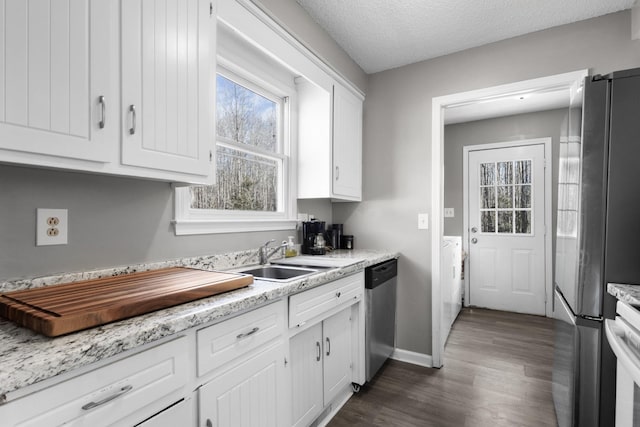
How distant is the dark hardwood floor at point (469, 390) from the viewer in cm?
192

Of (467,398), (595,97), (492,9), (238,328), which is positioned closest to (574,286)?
(595,97)

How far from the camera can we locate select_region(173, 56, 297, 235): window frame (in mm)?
1640

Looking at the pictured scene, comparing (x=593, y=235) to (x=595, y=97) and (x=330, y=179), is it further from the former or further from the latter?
(x=330, y=179)

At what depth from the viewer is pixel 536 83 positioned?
Result: 2.33 m

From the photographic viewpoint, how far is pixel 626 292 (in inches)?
48.3

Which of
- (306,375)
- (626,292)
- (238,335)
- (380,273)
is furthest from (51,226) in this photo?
(626,292)

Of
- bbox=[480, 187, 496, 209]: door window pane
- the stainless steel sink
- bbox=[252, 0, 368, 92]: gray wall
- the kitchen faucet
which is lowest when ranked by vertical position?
the stainless steel sink

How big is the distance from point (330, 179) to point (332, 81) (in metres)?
0.74

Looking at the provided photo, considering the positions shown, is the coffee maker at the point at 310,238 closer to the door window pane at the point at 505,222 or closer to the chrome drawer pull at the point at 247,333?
the chrome drawer pull at the point at 247,333

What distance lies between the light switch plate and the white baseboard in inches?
40.4

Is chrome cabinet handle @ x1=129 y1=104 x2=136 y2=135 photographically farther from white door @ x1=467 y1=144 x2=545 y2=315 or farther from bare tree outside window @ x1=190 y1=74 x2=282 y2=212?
white door @ x1=467 y1=144 x2=545 y2=315

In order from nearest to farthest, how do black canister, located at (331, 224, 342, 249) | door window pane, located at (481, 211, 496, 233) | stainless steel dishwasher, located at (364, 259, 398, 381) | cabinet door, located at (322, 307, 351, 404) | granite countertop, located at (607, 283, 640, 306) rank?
granite countertop, located at (607, 283, 640, 306), cabinet door, located at (322, 307, 351, 404), stainless steel dishwasher, located at (364, 259, 398, 381), black canister, located at (331, 224, 342, 249), door window pane, located at (481, 211, 496, 233)

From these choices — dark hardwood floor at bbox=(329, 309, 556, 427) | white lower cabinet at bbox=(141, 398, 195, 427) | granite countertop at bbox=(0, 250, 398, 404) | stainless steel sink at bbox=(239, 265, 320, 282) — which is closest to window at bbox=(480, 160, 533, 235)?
dark hardwood floor at bbox=(329, 309, 556, 427)

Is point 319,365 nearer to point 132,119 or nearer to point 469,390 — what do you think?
point 469,390
